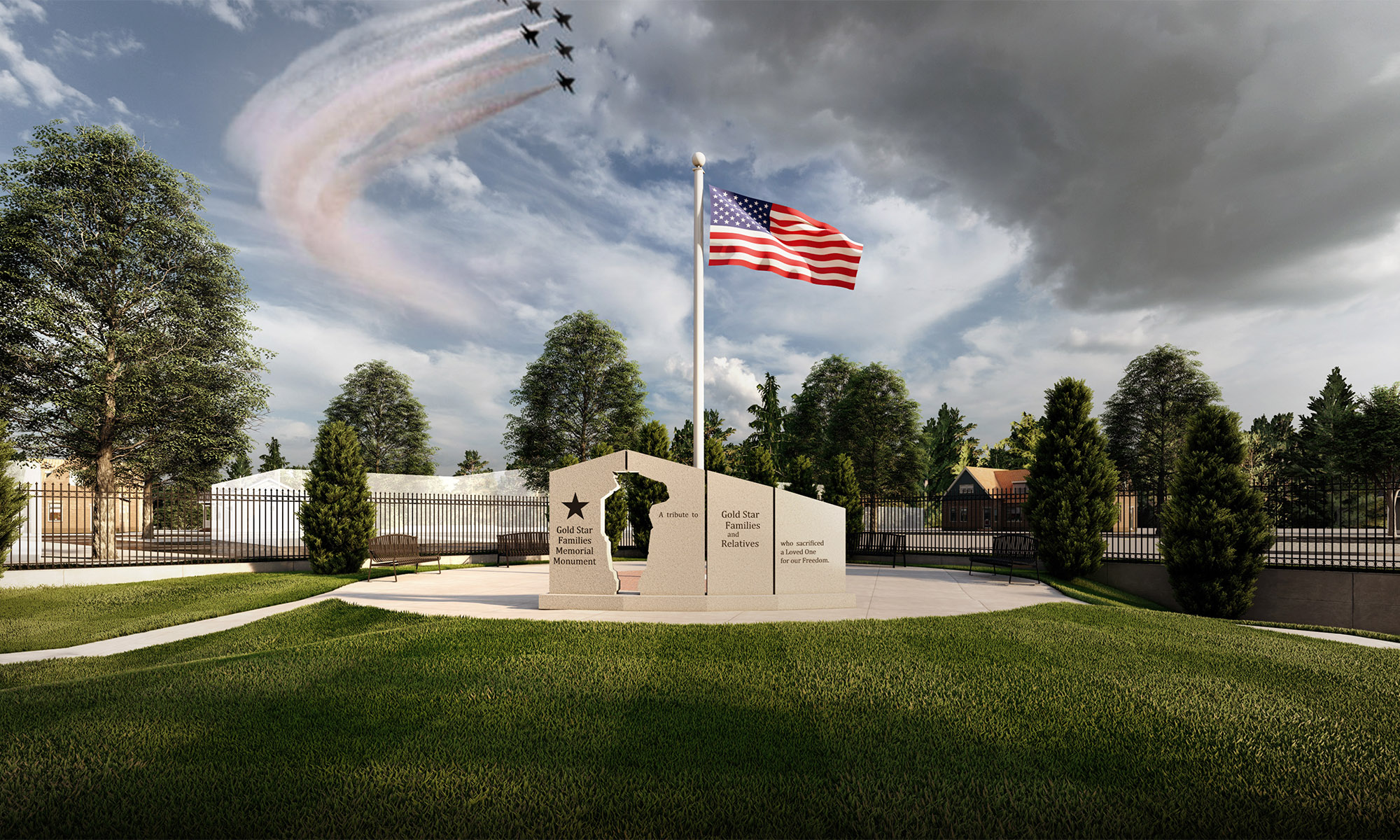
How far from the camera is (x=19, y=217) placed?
20.8m

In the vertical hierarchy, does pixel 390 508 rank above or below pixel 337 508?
below

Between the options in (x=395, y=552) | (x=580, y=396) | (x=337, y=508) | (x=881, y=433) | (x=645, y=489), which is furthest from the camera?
(x=881, y=433)

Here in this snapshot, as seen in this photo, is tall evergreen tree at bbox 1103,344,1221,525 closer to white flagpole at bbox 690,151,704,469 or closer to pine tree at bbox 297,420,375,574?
white flagpole at bbox 690,151,704,469

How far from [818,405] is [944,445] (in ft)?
59.8

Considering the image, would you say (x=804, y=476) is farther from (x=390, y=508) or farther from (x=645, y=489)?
(x=390, y=508)

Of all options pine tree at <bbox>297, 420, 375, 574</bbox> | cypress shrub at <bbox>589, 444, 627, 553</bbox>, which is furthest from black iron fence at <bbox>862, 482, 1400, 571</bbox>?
pine tree at <bbox>297, 420, 375, 574</bbox>

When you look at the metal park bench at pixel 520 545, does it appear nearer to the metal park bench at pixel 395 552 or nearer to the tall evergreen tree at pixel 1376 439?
the metal park bench at pixel 395 552

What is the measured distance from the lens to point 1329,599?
1489cm

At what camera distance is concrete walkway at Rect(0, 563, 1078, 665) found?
995cm

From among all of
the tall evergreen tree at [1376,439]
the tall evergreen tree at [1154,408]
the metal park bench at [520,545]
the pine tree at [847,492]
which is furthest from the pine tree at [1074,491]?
the tall evergreen tree at [1376,439]

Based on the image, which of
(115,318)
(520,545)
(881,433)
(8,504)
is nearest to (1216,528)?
(520,545)

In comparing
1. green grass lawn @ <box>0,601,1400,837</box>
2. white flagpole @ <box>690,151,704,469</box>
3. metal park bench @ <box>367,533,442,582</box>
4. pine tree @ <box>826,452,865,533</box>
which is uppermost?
white flagpole @ <box>690,151,704,469</box>

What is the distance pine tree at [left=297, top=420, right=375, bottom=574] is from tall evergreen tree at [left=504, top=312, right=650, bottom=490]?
714 inches

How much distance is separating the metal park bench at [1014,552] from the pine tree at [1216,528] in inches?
113
